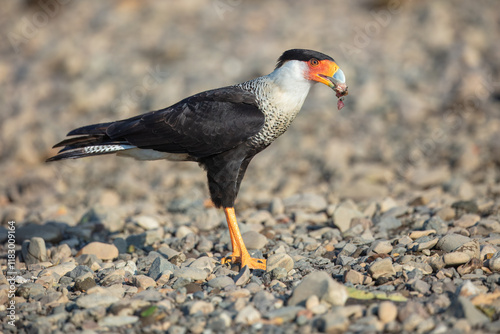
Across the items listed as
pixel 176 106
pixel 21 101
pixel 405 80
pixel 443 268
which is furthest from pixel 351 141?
pixel 21 101

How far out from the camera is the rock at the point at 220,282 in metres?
4.67

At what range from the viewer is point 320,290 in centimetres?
411

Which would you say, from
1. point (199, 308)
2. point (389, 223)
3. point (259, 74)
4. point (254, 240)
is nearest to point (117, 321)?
point (199, 308)

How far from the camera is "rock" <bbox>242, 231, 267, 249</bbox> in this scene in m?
5.98

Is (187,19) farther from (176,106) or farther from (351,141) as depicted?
(176,106)

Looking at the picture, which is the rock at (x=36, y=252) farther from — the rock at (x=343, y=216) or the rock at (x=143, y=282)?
the rock at (x=343, y=216)

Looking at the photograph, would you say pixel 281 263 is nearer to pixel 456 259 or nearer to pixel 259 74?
pixel 456 259

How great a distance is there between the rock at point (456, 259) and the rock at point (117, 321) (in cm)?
272

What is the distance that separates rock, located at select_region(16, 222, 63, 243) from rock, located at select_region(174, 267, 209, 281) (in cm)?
237

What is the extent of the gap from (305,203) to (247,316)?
3687mm

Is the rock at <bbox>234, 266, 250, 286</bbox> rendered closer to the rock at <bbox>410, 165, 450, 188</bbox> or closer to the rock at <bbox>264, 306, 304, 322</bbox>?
the rock at <bbox>264, 306, 304, 322</bbox>

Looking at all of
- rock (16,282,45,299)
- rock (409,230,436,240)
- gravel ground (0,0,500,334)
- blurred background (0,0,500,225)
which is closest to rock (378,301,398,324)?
gravel ground (0,0,500,334)

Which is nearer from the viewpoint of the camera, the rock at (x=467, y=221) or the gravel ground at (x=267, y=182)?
the gravel ground at (x=267, y=182)

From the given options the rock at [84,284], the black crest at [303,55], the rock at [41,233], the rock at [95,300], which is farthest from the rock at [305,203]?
the rock at [95,300]
